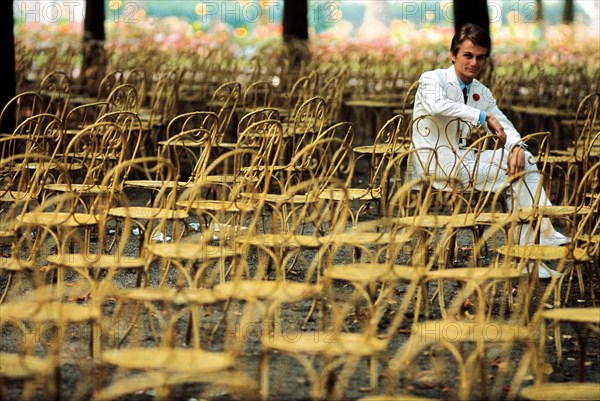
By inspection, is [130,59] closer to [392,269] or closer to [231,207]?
[231,207]

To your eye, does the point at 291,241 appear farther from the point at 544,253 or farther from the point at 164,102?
the point at 164,102

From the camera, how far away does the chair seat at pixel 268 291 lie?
540 cm

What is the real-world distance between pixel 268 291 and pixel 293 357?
0.81m

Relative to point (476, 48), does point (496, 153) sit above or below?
below

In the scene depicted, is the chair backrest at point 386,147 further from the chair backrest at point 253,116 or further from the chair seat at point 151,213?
the chair seat at point 151,213

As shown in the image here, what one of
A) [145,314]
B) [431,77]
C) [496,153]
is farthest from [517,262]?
[145,314]

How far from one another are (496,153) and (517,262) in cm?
85

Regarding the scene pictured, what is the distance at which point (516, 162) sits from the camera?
755 cm

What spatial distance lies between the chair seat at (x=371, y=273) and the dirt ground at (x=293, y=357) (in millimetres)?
105

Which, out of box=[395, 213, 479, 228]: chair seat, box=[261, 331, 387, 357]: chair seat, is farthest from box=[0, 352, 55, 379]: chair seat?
box=[395, 213, 479, 228]: chair seat

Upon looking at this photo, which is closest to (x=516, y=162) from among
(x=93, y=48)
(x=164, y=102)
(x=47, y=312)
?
(x=47, y=312)

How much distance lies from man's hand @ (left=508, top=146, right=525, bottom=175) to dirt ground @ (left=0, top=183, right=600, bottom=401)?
0.76 m

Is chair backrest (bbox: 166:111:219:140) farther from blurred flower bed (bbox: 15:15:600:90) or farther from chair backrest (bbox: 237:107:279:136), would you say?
blurred flower bed (bbox: 15:15:600:90)

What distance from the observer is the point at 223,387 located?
5.62 meters
